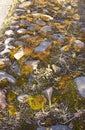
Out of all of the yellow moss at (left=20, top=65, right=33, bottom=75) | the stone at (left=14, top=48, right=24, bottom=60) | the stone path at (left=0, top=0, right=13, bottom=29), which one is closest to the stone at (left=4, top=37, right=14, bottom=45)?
the stone at (left=14, top=48, right=24, bottom=60)

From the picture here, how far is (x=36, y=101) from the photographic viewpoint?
3523 millimetres

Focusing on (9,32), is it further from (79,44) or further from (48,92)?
(48,92)

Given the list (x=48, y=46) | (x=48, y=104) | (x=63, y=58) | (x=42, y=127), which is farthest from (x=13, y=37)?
(x=42, y=127)

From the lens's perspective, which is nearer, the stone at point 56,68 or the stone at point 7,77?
the stone at point 7,77

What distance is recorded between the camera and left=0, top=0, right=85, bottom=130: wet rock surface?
331cm

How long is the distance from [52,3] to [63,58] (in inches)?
93.4

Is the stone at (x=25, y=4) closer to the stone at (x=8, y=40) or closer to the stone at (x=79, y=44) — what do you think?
the stone at (x=8, y=40)

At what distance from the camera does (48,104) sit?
347 centimetres

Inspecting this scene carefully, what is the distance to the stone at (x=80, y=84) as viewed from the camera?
11.7 ft

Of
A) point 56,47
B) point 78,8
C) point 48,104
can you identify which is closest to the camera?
point 48,104

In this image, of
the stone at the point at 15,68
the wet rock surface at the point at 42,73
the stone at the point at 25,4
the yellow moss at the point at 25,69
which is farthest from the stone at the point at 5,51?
the stone at the point at 25,4

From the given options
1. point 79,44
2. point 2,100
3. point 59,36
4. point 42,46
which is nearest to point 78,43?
point 79,44

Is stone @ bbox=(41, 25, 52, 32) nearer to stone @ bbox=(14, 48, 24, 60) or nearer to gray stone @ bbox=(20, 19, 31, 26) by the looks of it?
gray stone @ bbox=(20, 19, 31, 26)

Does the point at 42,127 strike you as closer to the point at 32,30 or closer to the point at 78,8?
the point at 32,30
